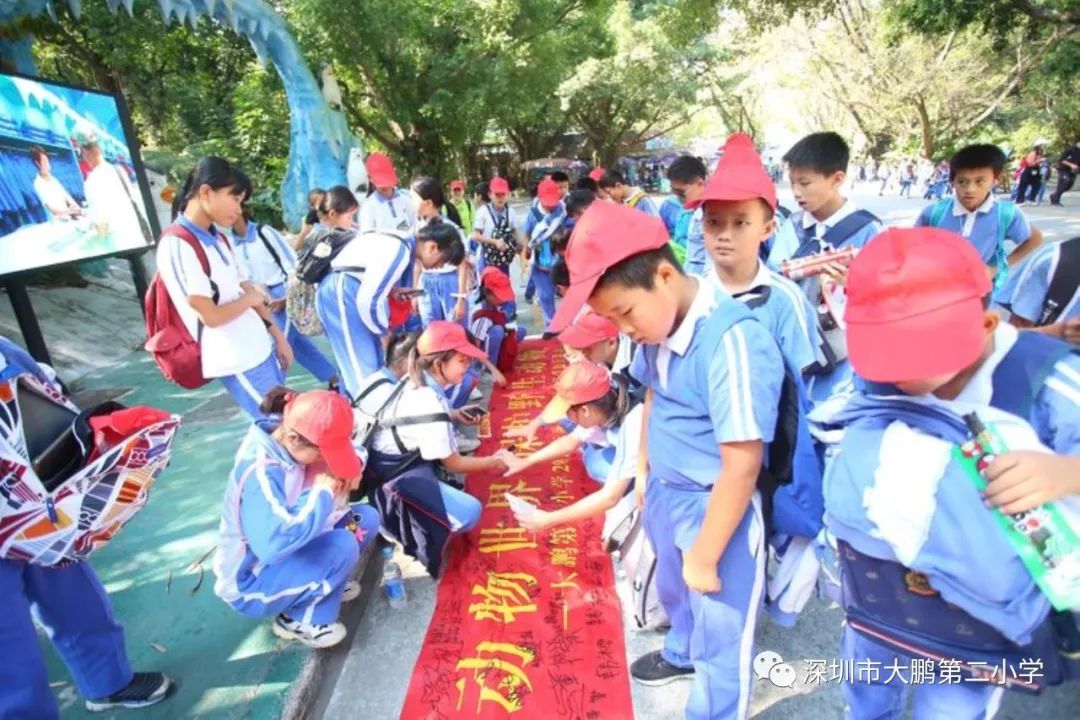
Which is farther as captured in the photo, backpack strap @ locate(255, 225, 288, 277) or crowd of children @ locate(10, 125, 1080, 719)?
backpack strap @ locate(255, 225, 288, 277)

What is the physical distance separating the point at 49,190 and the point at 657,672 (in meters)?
5.44

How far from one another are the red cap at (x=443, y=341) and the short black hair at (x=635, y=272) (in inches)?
58.9

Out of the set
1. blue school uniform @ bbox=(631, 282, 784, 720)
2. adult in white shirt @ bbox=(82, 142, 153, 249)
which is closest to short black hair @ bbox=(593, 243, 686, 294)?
blue school uniform @ bbox=(631, 282, 784, 720)

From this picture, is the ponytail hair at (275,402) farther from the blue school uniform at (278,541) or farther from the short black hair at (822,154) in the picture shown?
the short black hair at (822,154)

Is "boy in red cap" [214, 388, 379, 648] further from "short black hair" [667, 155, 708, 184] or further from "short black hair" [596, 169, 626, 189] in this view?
"short black hair" [596, 169, 626, 189]

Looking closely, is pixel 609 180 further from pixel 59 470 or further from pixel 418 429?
pixel 59 470

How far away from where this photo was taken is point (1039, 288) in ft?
6.40

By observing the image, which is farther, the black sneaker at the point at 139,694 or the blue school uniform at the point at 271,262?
the blue school uniform at the point at 271,262

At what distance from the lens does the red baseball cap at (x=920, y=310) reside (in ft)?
3.21

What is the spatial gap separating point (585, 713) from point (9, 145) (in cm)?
524

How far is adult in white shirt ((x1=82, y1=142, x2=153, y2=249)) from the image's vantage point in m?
5.10

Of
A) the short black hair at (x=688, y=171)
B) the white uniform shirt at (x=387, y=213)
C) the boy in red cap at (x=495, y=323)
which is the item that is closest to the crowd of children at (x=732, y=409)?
the short black hair at (x=688, y=171)

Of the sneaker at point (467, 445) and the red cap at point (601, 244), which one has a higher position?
the red cap at point (601, 244)

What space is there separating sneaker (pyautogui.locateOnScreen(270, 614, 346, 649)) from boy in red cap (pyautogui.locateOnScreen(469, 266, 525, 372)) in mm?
2802
